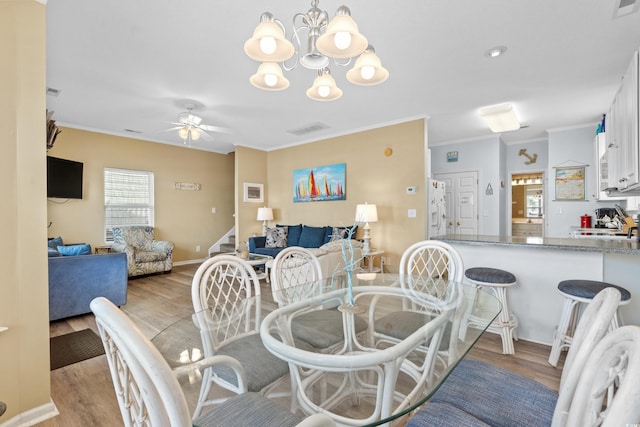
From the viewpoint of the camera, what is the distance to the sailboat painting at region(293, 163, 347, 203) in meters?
5.62

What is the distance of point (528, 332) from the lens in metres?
2.65

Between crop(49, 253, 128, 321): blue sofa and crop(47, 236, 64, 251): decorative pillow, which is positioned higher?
crop(47, 236, 64, 251): decorative pillow

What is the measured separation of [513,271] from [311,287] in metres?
1.91

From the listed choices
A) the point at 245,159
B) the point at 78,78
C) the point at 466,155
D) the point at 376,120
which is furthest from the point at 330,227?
the point at 78,78

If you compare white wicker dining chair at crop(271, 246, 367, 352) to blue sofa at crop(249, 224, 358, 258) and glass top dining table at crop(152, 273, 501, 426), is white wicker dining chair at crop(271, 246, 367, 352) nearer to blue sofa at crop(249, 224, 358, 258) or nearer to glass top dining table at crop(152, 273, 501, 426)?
glass top dining table at crop(152, 273, 501, 426)

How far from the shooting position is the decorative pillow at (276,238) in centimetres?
Result: 559

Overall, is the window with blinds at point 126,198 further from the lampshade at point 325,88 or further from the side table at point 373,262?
the lampshade at point 325,88

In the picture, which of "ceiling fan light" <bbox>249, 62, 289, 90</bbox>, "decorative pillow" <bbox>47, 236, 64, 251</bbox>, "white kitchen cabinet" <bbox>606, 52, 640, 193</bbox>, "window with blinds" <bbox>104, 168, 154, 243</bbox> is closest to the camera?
"ceiling fan light" <bbox>249, 62, 289, 90</bbox>

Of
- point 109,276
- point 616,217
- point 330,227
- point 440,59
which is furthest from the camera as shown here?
point 330,227

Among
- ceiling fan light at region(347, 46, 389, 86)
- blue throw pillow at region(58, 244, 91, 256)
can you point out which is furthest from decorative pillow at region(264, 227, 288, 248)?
ceiling fan light at region(347, 46, 389, 86)

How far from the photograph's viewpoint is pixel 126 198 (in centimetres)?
576

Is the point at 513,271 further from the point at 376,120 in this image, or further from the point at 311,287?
the point at 376,120

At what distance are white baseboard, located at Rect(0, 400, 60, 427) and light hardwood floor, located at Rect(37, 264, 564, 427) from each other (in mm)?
41

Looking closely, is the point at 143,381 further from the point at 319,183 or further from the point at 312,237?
the point at 319,183
